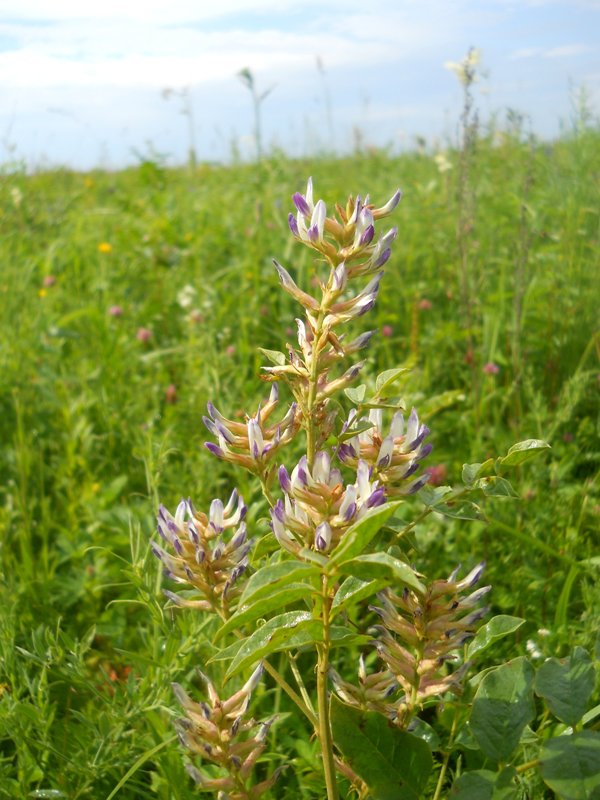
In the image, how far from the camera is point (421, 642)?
1.09m

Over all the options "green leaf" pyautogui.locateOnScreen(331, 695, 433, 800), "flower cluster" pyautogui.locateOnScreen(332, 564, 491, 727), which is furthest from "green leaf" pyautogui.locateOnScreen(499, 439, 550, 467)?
"green leaf" pyautogui.locateOnScreen(331, 695, 433, 800)

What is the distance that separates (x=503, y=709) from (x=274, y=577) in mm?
394

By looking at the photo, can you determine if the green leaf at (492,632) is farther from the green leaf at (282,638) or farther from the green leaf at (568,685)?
the green leaf at (282,638)

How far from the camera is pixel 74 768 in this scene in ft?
4.54

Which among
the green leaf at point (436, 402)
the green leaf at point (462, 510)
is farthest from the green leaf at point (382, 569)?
the green leaf at point (436, 402)

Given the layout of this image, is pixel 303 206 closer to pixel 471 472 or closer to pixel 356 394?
pixel 356 394

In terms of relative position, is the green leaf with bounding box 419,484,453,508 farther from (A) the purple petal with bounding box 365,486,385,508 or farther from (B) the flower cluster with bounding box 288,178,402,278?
(B) the flower cluster with bounding box 288,178,402,278

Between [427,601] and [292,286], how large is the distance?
1.43 ft

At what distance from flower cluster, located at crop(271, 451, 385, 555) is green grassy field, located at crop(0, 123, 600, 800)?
0.10 m

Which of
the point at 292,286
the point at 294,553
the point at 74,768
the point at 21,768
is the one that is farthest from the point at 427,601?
the point at 21,768

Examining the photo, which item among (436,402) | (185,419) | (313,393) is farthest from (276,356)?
(185,419)

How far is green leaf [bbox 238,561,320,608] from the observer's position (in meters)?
0.84

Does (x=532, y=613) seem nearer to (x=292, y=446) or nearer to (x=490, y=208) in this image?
(x=292, y=446)

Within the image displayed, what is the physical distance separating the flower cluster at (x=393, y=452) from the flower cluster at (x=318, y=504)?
0.07 metres
